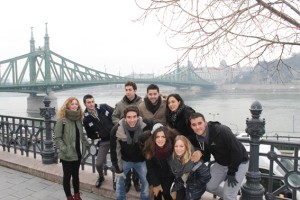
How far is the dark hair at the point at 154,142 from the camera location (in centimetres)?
291

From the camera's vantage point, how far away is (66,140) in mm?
3539

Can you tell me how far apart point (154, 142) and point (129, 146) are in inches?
14.0

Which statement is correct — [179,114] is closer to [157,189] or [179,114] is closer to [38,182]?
[157,189]

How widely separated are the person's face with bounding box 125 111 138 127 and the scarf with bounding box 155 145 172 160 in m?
0.36

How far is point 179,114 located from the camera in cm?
312

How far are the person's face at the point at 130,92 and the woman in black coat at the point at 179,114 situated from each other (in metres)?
0.59

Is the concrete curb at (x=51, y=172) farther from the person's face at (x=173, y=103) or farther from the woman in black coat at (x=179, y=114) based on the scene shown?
the person's face at (x=173, y=103)

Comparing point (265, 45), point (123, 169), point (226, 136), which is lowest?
point (123, 169)

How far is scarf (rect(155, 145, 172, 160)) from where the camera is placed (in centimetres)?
290

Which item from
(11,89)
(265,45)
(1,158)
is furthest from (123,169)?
(11,89)

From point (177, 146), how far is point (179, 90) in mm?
47091

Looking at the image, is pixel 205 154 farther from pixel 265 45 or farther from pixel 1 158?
pixel 1 158

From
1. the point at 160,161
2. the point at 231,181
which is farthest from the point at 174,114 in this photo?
the point at 231,181

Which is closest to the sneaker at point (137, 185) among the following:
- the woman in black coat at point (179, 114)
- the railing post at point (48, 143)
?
the woman in black coat at point (179, 114)
